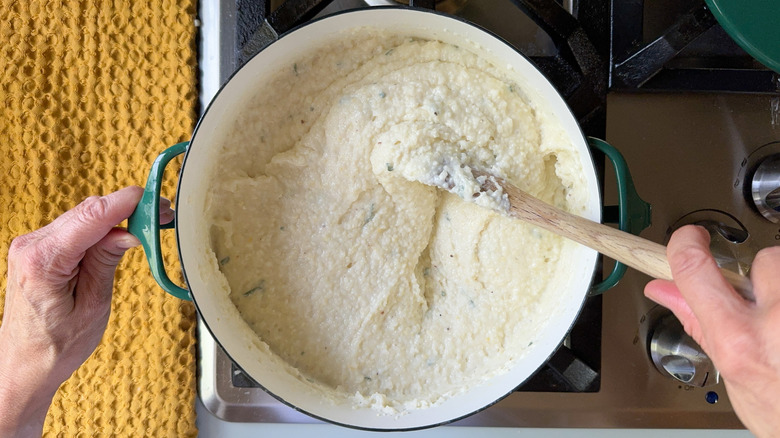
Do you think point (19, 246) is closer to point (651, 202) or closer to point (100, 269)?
point (100, 269)

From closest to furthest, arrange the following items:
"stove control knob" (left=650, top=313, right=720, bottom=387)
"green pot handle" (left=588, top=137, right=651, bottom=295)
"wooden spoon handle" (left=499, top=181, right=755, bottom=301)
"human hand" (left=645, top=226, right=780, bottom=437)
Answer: "human hand" (left=645, top=226, right=780, bottom=437), "wooden spoon handle" (left=499, top=181, right=755, bottom=301), "green pot handle" (left=588, top=137, right=651, bottom=295), "stove control knob" (left=650, top=313, right=720, bottom=387)

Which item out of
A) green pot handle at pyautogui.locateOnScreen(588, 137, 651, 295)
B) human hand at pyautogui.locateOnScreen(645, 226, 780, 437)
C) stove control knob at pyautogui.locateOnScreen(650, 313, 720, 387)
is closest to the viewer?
human hand at pyautogui.locateOnScreen(645, 226, 780, 437)

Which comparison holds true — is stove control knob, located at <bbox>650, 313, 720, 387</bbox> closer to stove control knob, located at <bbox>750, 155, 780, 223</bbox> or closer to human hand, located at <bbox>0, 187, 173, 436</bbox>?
stove control knob, located at <bbox>750, 155, 780, 223</bbox>

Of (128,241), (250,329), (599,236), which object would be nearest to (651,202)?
(599,236)

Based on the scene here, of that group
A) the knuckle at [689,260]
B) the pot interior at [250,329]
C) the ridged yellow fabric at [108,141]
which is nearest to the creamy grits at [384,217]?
the pot interior at [250,329]

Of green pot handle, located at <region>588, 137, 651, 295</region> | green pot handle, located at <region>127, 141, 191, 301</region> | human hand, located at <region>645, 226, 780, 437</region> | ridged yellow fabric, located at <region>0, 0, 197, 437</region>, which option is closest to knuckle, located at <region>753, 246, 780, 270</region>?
human hand, located at <region>645, 226, 780, 437</region>

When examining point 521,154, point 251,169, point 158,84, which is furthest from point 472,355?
point 158,84
